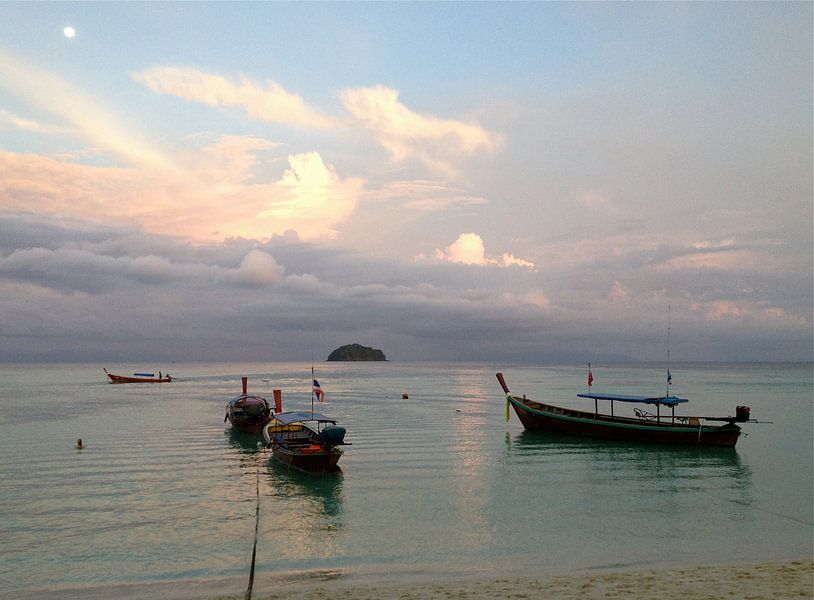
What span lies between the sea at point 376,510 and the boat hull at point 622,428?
0.95m

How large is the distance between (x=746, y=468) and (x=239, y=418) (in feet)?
121

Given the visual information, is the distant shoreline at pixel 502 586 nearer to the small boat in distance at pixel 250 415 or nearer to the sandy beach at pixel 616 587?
the sandy beach at pixel 616 587

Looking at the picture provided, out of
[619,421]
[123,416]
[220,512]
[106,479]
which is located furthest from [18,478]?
[619,421]

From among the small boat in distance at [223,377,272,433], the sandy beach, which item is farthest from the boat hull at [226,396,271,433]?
the sandy beach

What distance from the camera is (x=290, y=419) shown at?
36938 mm

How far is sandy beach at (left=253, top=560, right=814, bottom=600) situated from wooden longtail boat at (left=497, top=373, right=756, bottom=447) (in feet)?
78.6

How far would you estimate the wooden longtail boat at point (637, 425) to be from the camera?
42656 mm

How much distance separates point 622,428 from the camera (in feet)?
148

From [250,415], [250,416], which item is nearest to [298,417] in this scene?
[250,416]

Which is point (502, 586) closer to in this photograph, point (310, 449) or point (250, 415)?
point (310, 449)

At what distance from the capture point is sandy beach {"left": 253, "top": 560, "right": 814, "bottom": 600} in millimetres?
14672

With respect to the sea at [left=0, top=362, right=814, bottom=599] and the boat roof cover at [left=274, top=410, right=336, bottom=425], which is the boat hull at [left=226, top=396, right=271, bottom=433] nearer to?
the sea at [left=0, top=362, right=814, bottom=599]

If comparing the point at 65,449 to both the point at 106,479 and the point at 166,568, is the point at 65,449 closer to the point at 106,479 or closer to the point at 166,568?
the point at 106,479

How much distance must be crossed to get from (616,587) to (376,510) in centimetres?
1134
